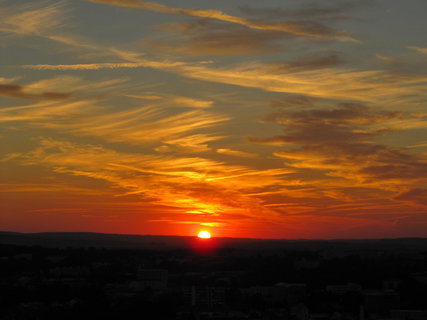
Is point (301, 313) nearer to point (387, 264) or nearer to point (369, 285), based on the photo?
point (369, 285)

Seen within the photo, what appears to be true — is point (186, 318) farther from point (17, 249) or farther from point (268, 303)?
point (17, 249)

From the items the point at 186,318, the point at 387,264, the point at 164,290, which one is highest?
the point at 387,264

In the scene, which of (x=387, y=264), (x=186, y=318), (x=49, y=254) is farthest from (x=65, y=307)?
(x=49, y=254)

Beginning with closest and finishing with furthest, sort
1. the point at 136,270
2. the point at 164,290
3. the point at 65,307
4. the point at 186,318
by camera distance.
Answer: the point at 186,318 → the point at 65,307 → the point at 164,290 → the point at 136,270

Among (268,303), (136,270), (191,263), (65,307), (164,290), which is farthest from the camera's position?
(191,263)

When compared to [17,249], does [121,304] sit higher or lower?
lower

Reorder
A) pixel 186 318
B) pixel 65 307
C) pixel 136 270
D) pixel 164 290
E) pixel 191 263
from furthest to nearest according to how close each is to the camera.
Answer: pixel 191 263, pixel 136 270, pixel 164 290, pixel 65 307, pixel 186 318

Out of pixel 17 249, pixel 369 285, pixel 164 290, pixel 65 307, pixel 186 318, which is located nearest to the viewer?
pixel 186 318

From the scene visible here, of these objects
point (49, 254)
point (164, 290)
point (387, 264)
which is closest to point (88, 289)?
point (164, 290)

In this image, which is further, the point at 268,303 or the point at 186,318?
the point at 268,303
